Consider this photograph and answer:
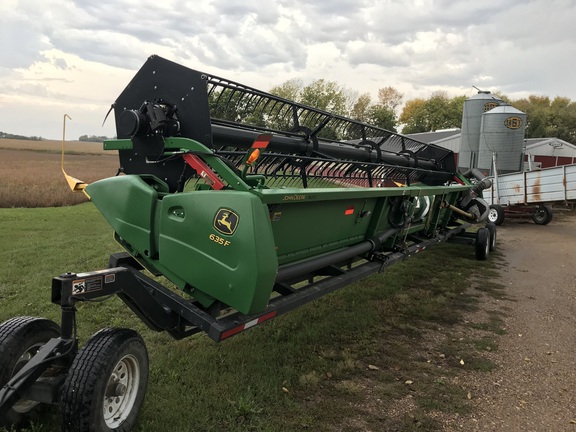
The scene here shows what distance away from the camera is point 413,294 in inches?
236

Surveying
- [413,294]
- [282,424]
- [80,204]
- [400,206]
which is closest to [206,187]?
[282,424]

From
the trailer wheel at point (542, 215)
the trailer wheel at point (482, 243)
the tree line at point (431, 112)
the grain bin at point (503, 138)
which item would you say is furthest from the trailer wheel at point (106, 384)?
the tree line at point (431, 112)

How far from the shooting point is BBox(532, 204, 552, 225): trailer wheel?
1443 cm

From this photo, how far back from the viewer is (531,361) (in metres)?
4.15

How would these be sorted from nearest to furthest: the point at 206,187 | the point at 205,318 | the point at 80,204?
the point at 205,318 < the point at 206,187 < the point at 80,204

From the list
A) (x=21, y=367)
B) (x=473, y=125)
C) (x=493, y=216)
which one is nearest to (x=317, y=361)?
(x=21, y=367)

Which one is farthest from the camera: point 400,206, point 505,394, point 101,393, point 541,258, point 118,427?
point 541,258

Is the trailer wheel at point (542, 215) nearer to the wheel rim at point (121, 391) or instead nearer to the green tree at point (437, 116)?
the wheel rim at point (121, 391)

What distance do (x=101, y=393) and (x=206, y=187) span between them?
1483mm

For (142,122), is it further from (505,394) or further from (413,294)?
(413,294)

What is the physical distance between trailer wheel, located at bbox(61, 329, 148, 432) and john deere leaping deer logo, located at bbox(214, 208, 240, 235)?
2.63 ft

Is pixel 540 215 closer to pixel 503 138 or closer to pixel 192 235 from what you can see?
pixel 503 138

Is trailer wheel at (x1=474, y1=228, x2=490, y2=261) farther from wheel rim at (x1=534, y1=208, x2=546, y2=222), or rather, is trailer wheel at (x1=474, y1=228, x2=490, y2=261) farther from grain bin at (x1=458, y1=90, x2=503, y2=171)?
grain bin at (x1=458, y1=90, x2=503, y2=171)

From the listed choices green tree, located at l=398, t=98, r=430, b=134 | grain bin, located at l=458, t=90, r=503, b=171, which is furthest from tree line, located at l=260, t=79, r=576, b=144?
grain bin, located at l=458, t=90, r=503, b=171
